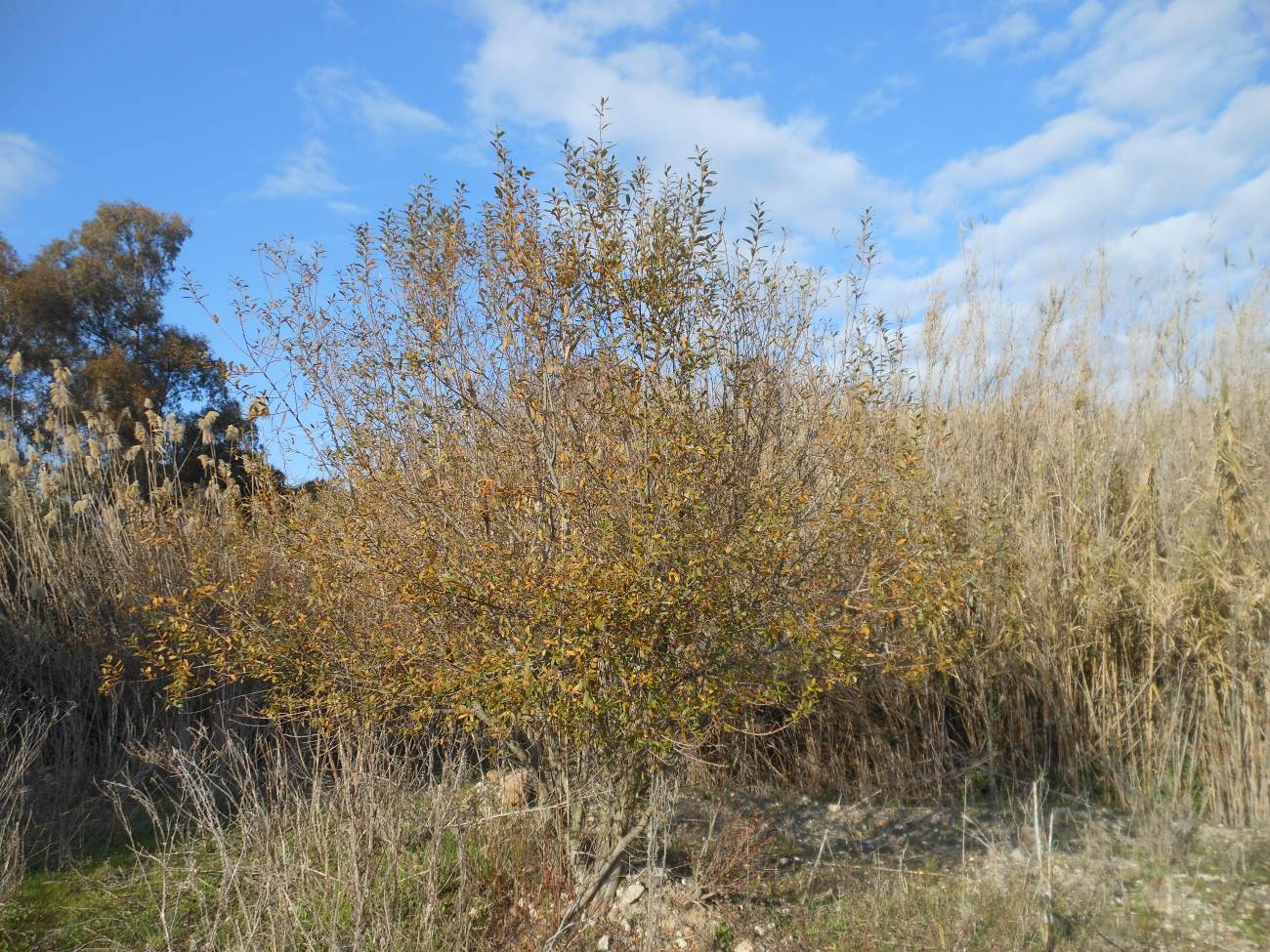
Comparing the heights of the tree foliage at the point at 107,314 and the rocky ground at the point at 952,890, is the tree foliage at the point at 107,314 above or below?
above

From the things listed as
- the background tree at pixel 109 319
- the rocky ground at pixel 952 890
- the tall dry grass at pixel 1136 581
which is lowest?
the rocky ground at pixel 952 890

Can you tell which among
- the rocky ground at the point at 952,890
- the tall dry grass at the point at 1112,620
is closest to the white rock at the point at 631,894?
the rocky ground at the point at 952,890

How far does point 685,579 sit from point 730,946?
167 centimetres

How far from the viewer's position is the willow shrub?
124 inches

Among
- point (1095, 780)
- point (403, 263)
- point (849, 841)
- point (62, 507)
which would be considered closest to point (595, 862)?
point (849, 841)

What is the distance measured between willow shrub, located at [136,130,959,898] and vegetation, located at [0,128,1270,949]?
2cm

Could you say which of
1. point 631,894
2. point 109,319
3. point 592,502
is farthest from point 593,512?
point 109,319

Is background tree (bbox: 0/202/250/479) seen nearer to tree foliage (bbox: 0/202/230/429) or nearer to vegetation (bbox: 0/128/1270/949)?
tree foliage (bbox: 0/202/230/429)

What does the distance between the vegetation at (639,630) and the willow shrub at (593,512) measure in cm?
2

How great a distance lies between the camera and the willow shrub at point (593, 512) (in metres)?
3.16

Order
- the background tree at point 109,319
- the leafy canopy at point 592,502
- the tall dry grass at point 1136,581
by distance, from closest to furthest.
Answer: the leafy canopy at point 592,502, the tall dry grass at point 1136,581, the background tree at point 109,319

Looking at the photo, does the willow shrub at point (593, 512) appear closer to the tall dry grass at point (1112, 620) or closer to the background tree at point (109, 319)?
the tall dry grass at point (1112, 620)

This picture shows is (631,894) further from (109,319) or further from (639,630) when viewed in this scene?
(109,319)

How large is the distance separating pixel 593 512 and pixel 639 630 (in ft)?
1.46
